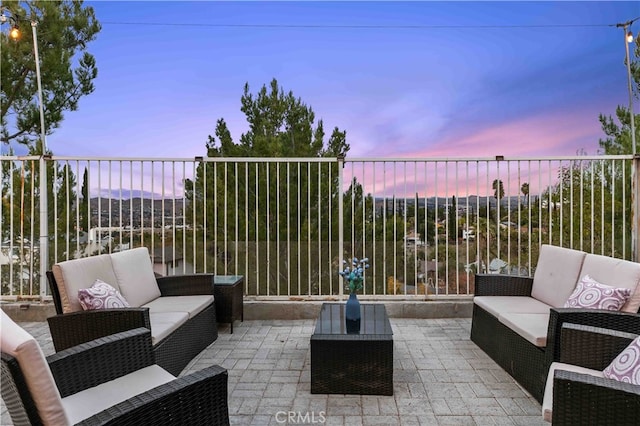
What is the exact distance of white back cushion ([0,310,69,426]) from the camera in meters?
1.06

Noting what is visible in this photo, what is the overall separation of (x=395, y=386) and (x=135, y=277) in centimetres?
215

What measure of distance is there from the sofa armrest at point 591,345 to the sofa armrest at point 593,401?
1.49ft

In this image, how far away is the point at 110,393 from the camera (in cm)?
157

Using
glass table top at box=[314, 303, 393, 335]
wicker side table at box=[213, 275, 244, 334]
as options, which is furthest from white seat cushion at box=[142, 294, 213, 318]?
glass table top at box=[314, 303, 393, 335]

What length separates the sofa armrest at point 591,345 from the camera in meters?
1.71

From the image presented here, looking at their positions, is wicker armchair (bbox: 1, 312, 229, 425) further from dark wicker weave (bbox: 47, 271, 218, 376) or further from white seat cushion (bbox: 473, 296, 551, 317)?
white seat cushion (bbox: 473, 296, 551, 317)

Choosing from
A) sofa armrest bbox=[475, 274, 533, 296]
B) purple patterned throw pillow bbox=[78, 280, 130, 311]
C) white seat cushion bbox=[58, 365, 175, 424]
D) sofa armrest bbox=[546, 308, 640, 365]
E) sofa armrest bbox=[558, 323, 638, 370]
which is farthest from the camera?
sofa armrest bbox=[475, 274, 533, 296]

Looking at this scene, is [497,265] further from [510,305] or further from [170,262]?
[170,262]

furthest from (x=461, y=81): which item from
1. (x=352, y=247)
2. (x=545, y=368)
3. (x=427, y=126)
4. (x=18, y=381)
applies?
(x=18, y=381)

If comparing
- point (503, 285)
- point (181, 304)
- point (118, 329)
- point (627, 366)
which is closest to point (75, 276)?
point (118, 329)

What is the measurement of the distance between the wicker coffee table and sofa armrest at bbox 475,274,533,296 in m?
1.28

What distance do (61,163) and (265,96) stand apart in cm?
304

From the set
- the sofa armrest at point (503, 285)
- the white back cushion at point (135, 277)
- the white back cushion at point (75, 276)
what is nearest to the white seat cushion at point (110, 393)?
the white back cushion at point (75, 276)

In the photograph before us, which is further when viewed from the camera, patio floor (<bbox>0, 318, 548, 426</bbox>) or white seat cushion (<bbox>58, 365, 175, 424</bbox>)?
patio floor (<bbox>0, 318, 548, 426</bbox>)
